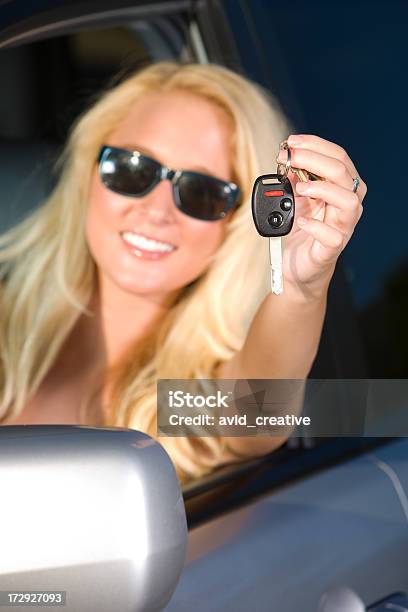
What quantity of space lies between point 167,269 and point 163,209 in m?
0.09

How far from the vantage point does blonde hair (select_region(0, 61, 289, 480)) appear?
58.4 inches

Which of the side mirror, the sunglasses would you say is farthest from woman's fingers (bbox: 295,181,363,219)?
the sunglasses

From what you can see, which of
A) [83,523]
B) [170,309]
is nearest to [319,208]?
[83,523]

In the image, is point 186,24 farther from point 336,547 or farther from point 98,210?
point 336,547

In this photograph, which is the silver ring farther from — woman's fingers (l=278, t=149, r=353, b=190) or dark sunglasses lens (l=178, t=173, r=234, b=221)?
dark sunglasses lens (l=178, t=173, r=234, b=221)

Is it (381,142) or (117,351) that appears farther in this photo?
(117,351)

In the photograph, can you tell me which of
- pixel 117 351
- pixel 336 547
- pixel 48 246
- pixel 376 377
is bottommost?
pixel 336 547

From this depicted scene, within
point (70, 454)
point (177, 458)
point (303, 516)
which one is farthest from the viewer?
point (303, 516)

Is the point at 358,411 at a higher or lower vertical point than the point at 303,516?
higher

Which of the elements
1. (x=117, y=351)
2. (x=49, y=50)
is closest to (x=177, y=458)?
(x=117, y=351)

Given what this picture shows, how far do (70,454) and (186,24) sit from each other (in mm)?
1133

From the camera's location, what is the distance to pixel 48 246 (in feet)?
7.05

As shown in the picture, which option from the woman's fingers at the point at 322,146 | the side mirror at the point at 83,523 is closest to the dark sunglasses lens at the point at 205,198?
the woman's fingers at the point at 322,146

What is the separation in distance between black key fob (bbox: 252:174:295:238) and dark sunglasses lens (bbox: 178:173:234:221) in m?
0.48
